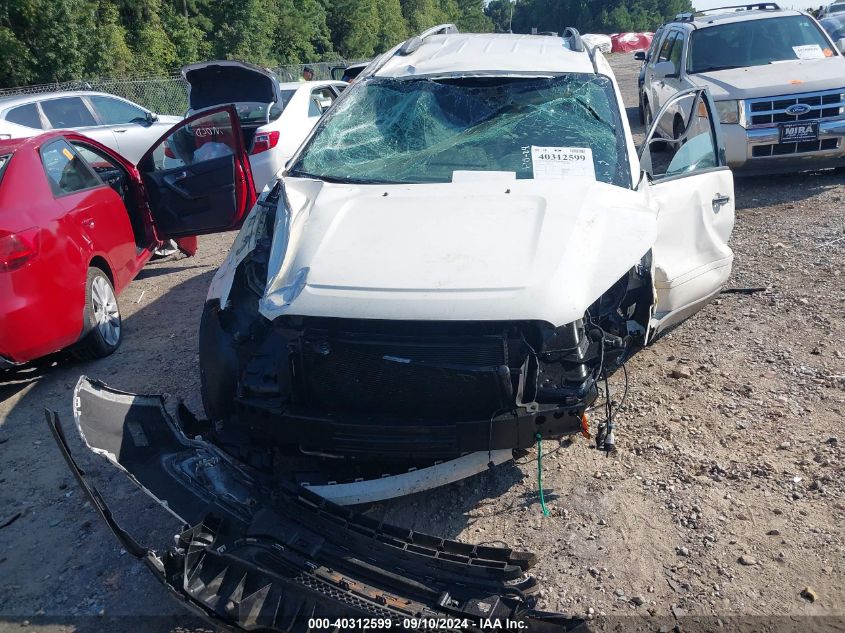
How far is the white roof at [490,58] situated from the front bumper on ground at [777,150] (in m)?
3.33

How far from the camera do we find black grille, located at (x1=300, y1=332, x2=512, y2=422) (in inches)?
113

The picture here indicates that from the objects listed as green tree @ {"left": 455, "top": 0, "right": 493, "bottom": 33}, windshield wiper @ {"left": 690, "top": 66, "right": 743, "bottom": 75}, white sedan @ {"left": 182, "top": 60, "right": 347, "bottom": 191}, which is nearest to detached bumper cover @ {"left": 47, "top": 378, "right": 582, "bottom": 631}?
white sedan @ {"left": 182, "top": 60, "right": 347, "bottom": 191}

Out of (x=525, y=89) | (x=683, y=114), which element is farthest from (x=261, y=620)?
(x=683, y=114)

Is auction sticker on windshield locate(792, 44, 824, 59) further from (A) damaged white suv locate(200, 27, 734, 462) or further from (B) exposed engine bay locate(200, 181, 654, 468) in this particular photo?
(B) exposed engine bay locate(200, 181, 654, 468)

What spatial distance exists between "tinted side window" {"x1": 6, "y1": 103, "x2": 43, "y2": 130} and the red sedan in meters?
3.57

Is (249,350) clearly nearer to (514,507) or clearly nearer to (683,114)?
(514,507)

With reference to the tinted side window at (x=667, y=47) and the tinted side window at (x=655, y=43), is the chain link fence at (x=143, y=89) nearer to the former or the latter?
the tinted side window at (x=655, y=43)

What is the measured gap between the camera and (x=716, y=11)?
9.79m

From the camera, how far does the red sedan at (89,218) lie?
443cm

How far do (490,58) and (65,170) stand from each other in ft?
10.6

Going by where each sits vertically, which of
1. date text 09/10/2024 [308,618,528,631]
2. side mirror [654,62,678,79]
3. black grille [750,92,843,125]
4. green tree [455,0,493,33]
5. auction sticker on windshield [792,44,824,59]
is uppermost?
side mirror [654,62,678,79]

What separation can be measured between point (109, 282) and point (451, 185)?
313cm

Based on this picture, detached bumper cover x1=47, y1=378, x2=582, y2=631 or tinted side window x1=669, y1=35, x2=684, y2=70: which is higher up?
tinted side window x1=669, y1=35, x2=684, y2=70

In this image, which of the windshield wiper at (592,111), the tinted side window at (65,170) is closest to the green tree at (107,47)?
the tinted side window at (65,170)
